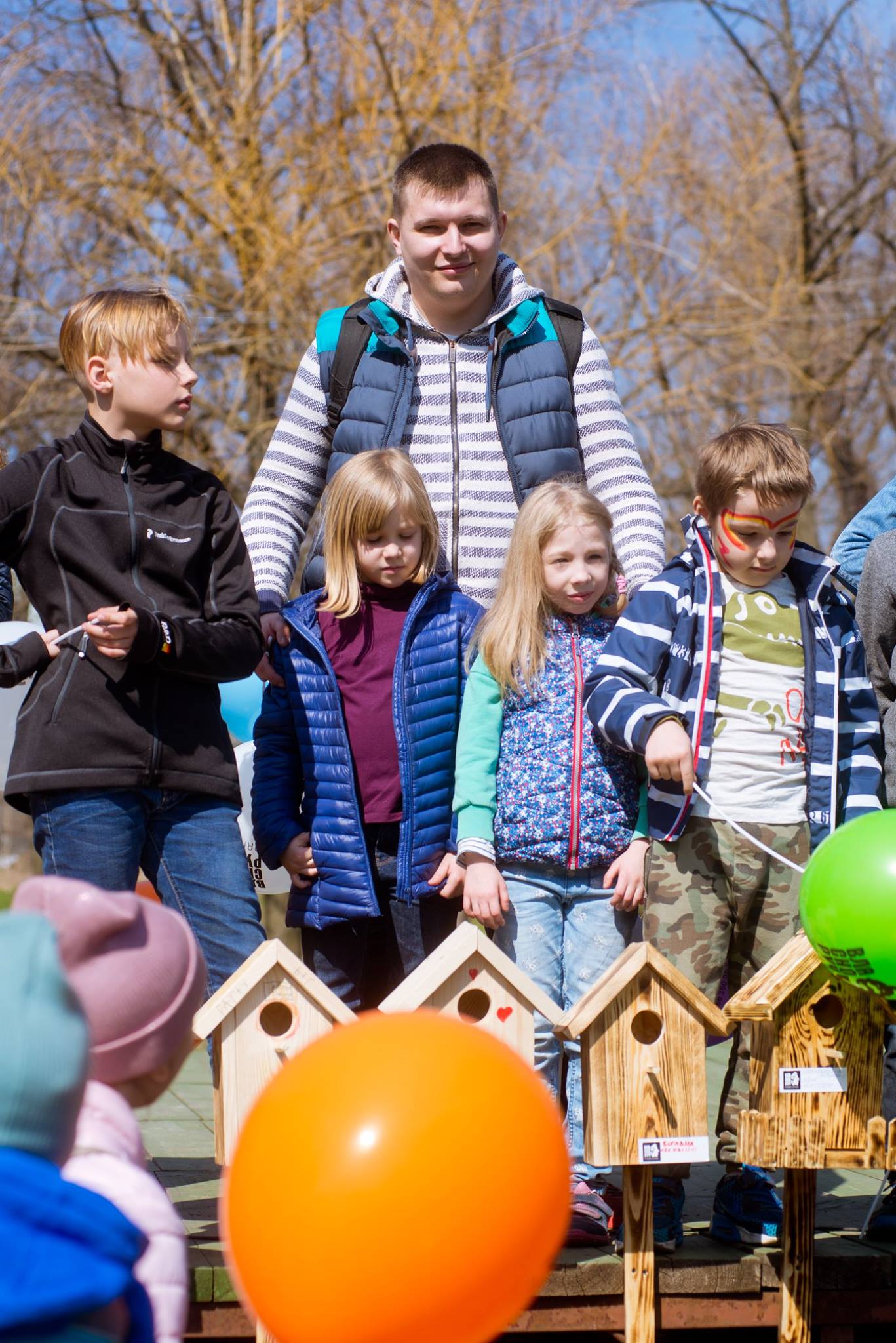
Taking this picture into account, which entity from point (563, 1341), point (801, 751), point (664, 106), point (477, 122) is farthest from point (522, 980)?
point (664, 106)

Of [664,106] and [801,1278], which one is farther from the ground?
[664,106]

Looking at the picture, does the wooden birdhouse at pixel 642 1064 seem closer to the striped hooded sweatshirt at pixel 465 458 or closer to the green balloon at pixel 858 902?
the green balloon at pixel 858 902

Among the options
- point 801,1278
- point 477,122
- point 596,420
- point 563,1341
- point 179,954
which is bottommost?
point 563,1341

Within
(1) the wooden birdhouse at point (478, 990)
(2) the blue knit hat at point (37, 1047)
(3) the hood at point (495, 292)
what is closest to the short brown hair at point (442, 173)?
(3) the hood at point (495, 292)

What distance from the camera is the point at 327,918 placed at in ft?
12.0

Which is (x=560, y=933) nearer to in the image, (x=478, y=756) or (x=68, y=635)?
(x=478, y=756)

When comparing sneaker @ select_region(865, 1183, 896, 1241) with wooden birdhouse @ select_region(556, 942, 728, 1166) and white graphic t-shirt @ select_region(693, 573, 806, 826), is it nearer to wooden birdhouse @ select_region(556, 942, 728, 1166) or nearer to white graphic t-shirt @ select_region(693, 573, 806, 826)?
wooden birdhouse @ select_region(556, 942, 728, 1166)

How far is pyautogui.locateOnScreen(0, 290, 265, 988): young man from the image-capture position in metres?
3.41

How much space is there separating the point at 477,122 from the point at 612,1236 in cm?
679

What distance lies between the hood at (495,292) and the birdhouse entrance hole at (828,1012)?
1771 millimetres

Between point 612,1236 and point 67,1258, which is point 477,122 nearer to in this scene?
point 612,1236

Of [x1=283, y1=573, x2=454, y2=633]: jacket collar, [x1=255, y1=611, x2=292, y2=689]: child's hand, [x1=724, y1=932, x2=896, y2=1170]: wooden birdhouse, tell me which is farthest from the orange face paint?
[x1=255, y1=611, x2=292, y2=689]: child's hand

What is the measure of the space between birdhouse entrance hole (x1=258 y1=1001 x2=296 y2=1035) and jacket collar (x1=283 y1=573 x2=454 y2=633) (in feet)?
3.12

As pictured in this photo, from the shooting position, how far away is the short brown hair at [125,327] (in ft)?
11.7
